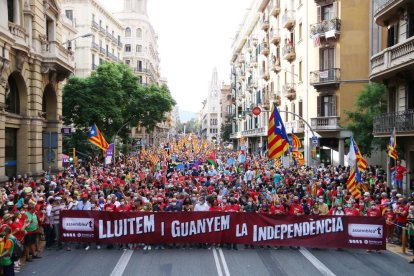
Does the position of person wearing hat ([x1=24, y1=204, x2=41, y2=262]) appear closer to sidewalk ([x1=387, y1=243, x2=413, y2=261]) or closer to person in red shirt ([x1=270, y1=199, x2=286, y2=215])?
person in red shirt ([x1=270, y1=199, x2=286, y2=215])

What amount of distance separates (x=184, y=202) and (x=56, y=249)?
4497 millimetres

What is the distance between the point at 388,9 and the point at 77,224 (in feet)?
60.1

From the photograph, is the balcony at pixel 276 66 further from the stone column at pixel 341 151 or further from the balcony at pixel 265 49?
the stone column at pixel 341 151

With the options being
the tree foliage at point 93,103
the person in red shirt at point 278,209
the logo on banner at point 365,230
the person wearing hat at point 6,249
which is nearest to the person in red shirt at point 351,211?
the logo on banner at point 365,230

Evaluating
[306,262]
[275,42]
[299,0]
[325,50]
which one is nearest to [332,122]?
[325,50]

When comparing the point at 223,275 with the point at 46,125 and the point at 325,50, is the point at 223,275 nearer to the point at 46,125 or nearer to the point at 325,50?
the point at 46,125

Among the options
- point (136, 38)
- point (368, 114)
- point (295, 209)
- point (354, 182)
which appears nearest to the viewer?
point (295, 209)

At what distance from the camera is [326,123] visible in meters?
35.5

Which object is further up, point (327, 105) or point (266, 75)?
point (266, 75)

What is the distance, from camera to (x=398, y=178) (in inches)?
831

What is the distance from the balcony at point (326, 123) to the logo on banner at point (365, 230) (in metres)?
21.4

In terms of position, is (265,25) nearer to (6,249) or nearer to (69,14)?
(69,14)

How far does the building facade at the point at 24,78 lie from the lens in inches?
826

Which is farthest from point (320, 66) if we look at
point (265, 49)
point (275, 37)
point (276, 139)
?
point (265, 49)
